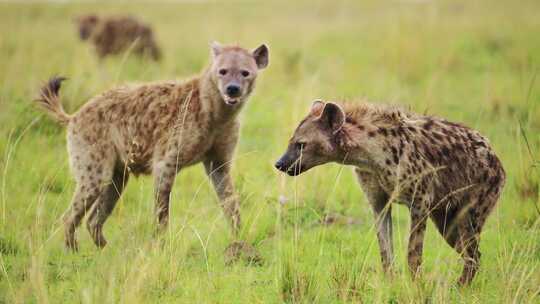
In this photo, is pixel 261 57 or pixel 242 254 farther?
pixel 261 57

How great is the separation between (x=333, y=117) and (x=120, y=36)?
9.06m

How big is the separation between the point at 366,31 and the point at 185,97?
9742 mm

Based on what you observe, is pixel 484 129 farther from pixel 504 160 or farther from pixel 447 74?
pixel 447 74

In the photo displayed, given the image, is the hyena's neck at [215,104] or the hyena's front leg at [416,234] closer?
the hyena's front leg at [416,234]

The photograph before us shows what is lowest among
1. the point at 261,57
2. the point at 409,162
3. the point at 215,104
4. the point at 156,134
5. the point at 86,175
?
the point at 86,175

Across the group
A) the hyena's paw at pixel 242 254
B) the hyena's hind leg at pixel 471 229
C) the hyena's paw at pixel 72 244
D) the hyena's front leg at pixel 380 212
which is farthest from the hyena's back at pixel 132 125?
the hyena's hind leg at pixel 471 229

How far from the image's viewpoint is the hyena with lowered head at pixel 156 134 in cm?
503

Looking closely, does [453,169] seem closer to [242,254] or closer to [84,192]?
[242,254]

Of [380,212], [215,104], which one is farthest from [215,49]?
[380,212]

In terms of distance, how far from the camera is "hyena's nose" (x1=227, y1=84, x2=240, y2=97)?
5.09 metres

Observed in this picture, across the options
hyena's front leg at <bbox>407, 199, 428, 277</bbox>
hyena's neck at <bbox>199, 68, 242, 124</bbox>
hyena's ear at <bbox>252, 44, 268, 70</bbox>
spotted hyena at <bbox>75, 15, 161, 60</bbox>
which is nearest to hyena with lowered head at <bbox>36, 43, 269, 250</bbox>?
hyena's neck at <bbox>199, 68, 242, 124</bbox>

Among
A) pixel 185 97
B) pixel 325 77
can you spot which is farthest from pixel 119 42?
pixel 185 97

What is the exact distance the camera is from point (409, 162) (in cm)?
405

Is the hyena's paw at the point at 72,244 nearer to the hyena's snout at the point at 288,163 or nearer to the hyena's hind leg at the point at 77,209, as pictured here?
the hyena's hind leg at the point at 77,209
